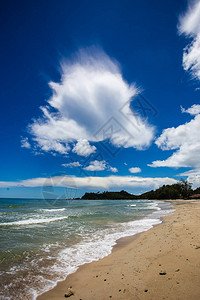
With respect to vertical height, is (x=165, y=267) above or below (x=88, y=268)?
above

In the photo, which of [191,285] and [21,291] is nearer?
[191,285]

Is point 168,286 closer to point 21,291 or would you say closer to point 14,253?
point 21,291

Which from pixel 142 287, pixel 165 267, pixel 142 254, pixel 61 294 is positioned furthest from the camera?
pixel 142 254

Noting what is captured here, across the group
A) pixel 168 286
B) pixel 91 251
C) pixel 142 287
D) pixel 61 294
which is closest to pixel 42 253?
pixel 91 251

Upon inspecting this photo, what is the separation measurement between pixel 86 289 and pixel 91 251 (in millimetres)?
3567

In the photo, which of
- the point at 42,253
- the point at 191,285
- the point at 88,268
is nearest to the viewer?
the point at 191,285

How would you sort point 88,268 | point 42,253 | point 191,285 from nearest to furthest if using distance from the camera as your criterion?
point 191,285 → point 88,268 → point 42,253

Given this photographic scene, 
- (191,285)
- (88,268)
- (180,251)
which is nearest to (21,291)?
(88,268)

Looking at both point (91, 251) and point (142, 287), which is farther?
point (91, 251)

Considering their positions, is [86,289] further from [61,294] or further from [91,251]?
[91,251]

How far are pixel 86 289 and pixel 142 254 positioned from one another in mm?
2967

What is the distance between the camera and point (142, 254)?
6121mm

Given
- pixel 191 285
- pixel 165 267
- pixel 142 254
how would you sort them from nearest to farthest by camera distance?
pixel 191 285, pixel 165 267, pixel 142 254

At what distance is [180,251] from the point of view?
18.4 feet
